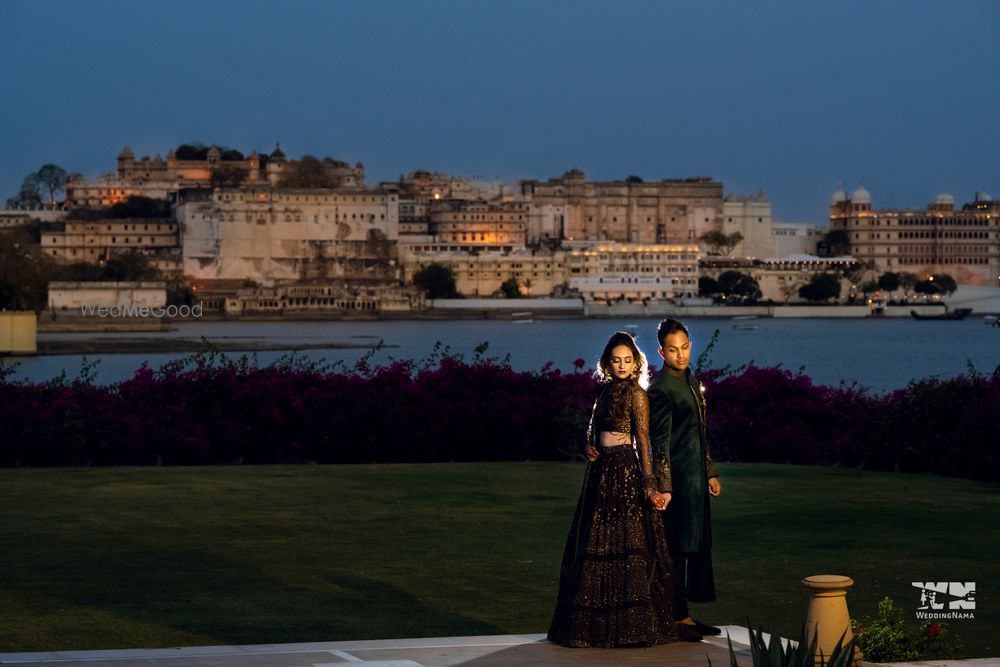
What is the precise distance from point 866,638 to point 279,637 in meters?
2.44

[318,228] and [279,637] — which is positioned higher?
[318,228]

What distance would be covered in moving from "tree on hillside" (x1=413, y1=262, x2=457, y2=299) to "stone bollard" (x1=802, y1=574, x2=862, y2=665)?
353 ft

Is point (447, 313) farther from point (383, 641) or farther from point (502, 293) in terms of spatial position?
point (383, 641)

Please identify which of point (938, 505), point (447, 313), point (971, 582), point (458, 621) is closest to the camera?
point (458, 621)

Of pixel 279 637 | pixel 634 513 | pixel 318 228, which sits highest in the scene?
pixel 318 228

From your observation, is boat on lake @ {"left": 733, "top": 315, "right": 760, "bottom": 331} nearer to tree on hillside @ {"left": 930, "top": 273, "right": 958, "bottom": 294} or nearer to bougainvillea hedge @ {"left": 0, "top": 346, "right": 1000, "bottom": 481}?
tree on hillside @ {"left": 930, "top": 273, "right": 958, "bottom": 294}

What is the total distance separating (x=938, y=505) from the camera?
12.1 metres

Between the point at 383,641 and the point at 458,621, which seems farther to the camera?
the point at 458,621

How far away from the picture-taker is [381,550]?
399 inches

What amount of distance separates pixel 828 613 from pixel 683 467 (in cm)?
132

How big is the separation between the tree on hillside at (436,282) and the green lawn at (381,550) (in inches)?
3939

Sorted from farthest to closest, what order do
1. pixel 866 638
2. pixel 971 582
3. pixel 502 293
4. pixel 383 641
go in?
pixel 502 293 → pixel 971 582 → pixel 383 641 → pixel 866 638

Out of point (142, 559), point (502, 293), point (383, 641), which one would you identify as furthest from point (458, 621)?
point (502, 293)

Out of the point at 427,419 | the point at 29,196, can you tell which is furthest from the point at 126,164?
the point at 427,419
